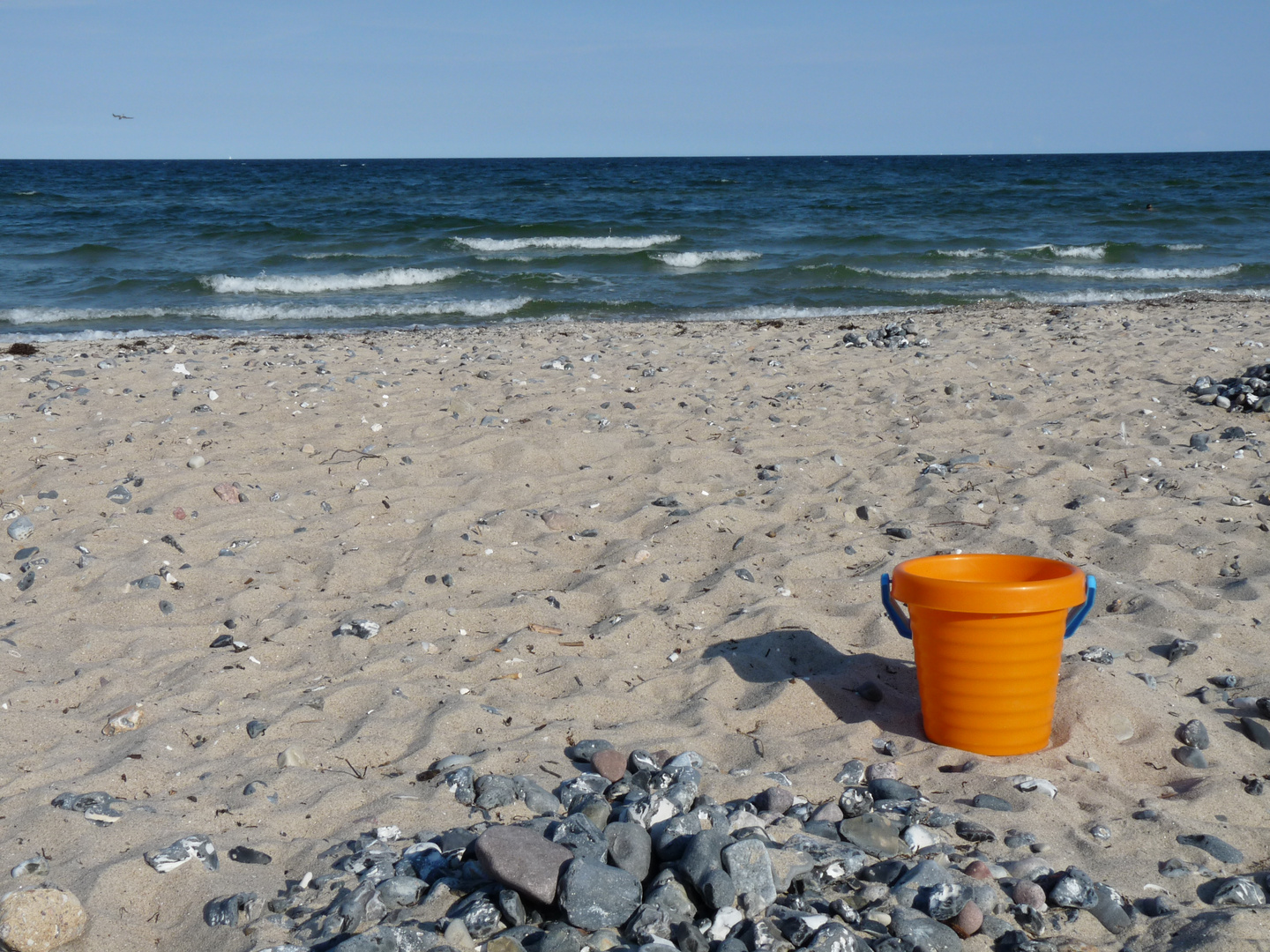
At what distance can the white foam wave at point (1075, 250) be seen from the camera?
15836 mm

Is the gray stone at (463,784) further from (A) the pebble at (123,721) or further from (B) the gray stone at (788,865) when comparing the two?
(A) the pebble at (123,721)

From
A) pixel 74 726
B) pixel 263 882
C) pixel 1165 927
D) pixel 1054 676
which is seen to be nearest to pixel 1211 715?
pixel 1054 676

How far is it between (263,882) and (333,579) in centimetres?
163

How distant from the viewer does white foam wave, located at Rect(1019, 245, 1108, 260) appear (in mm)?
15836

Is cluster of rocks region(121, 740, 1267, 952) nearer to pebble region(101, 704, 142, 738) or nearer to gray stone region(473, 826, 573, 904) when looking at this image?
gray stone region(473, 826, 573, 904)

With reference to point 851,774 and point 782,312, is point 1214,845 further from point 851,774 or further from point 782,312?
point 782,312

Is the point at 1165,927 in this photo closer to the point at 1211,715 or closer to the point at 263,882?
the point at 1211,715

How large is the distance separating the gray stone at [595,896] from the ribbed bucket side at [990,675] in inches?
42.2

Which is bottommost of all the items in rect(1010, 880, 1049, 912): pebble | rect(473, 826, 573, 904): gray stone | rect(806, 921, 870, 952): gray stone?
rect(1010, 880, 1049, 912): pebble

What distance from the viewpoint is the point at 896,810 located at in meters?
2.31

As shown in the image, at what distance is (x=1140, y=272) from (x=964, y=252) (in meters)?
2.66

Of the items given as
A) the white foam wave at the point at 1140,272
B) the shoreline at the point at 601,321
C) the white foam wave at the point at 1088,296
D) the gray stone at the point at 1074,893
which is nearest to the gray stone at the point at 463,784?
the gray stone at the point at 1074,893

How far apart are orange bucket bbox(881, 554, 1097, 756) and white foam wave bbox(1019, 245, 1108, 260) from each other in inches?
589

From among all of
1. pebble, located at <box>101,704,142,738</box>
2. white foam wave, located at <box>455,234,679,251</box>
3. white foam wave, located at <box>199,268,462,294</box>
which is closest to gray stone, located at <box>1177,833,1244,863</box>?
pebble, located at <box>101,704,142,738</box>
